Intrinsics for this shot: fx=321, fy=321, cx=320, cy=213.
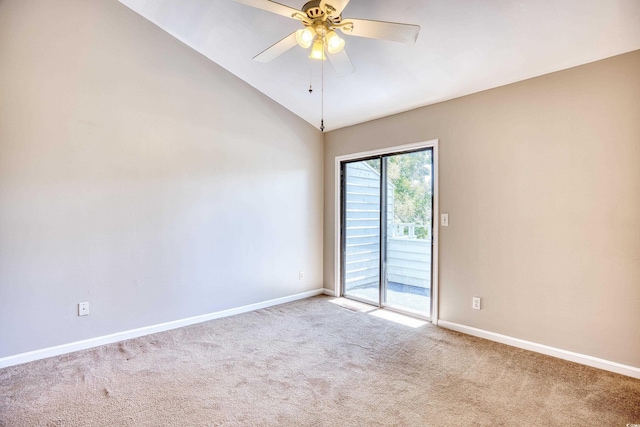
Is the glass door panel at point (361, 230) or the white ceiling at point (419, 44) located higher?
the white ceiling at point (419, 44)

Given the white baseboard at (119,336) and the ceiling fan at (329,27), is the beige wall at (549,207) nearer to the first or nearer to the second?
the ceiling fan at (329,27)

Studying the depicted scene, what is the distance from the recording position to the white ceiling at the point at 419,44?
2191mm

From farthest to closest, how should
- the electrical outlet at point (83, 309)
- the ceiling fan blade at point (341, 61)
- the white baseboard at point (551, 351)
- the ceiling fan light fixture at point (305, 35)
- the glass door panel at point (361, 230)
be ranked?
the glass door panel at point (361, 230) < the electrical outlet at point (83, 309) < the white baseboard at point (551, 351) < the ceiling fan blade at point (341, 61) < the ceiling fan light fixture at point (305, 35)

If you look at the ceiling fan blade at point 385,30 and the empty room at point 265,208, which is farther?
the empty room at point 265,208

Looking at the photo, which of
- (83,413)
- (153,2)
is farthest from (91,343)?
(153,2)

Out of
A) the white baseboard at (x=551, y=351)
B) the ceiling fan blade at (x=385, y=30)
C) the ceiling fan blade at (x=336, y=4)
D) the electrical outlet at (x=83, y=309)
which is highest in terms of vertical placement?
the ceiling fan blade at (x=336, y=4)

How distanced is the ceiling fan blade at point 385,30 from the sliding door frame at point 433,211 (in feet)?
5.66

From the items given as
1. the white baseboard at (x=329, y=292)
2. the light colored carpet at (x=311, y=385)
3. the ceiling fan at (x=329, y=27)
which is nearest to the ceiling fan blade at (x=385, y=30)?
the ceiling fan at (x=329, y=27)

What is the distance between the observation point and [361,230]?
4.41 meters

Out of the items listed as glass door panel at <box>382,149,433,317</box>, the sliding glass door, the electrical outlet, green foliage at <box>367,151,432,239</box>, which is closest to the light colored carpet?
the electrical outlet

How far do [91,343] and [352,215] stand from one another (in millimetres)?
3209

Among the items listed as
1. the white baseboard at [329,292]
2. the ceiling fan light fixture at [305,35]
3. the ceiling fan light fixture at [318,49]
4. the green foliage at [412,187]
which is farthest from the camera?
the white baseboard at [329,292]

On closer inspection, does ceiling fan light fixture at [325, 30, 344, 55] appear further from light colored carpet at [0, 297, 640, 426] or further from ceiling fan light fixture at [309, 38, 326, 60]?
light colored carpet at [0, 297, 640, 426]

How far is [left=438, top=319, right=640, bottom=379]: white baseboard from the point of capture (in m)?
2.41
